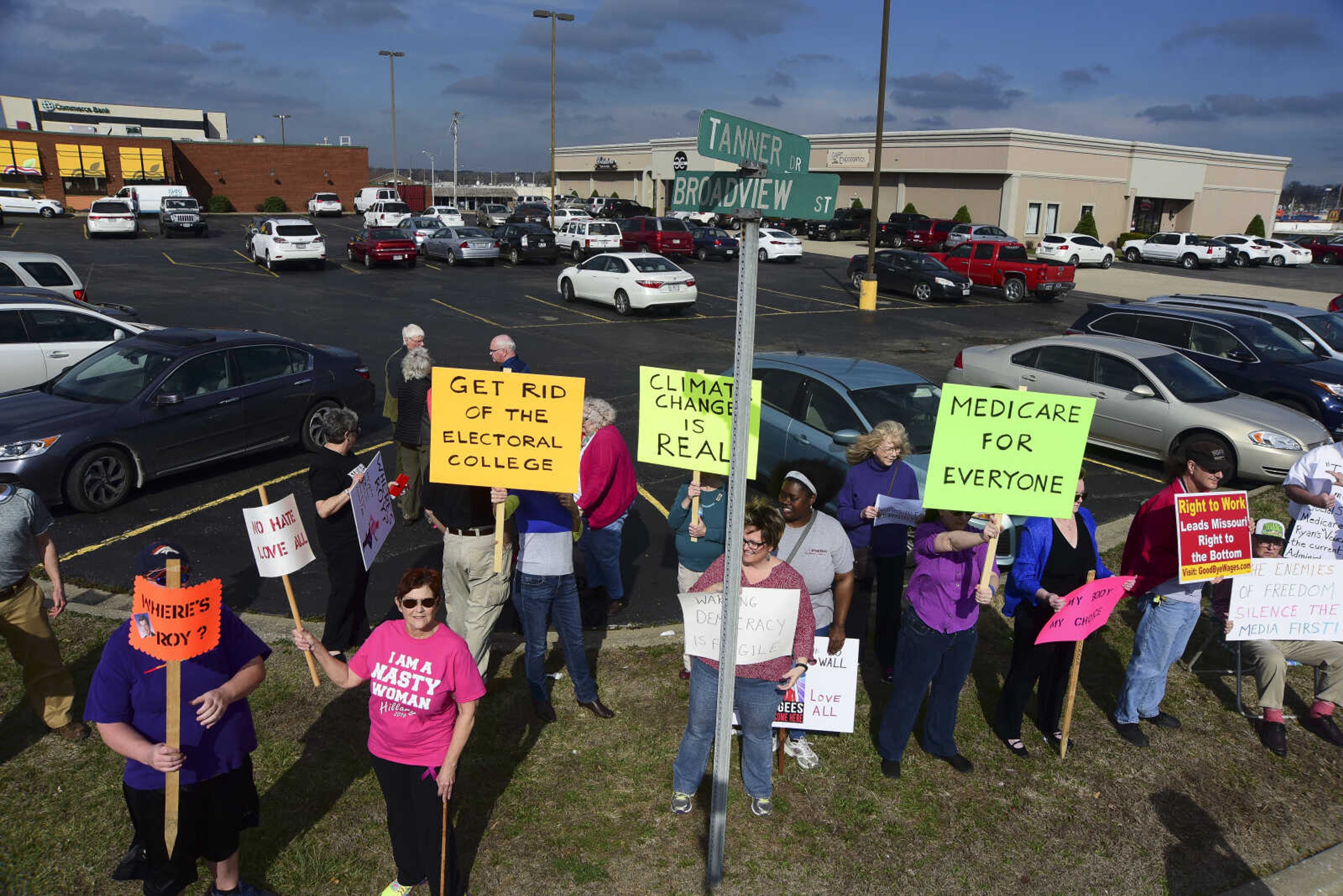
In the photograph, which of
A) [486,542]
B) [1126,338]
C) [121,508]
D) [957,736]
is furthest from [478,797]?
[1126,338]

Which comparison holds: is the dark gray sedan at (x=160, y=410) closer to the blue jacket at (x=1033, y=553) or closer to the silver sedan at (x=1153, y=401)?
the blue jacket at (x=1033, y=553)

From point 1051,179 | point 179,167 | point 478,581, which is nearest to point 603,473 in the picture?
point 478,581

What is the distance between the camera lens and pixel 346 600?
6.06m

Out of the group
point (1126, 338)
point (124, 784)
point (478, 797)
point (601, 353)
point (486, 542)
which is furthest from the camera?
point (601, 353)

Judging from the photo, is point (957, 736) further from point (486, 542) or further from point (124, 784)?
point (124, 784)

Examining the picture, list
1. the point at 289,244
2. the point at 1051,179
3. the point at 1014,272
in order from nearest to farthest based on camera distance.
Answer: the point at 1014,272 < the point at 289,244 < the point at 1051,179

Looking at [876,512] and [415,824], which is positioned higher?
[876,512]

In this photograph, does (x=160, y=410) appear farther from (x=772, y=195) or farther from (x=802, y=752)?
(x=772, y=195)

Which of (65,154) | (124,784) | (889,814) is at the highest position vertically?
(65,154)

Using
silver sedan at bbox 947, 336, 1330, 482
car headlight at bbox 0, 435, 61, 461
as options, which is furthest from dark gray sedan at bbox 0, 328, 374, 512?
silver sedan at bbox 947, 336, 1330, 482

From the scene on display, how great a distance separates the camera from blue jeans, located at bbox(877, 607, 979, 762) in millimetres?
5004

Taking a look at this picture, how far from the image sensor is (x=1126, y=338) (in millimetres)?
12516

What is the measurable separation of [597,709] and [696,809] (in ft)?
3.38

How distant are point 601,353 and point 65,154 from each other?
57.3 m
